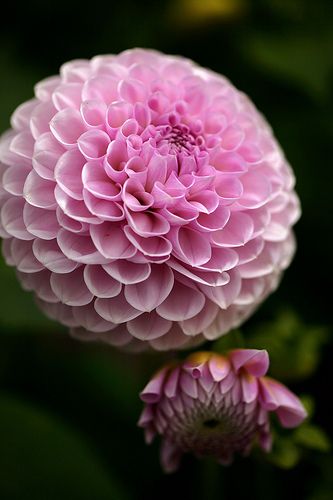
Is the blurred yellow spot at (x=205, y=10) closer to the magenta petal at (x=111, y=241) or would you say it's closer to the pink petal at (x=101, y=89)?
the pink petal at (x=101, y=89)

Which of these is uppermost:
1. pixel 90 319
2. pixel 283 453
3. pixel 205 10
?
pixel 205 10

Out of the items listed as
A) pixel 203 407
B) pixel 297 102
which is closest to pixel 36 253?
pixel 203 407

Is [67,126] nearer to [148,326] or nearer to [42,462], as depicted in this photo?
[148,326]

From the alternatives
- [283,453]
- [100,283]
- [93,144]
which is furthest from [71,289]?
[283,453]

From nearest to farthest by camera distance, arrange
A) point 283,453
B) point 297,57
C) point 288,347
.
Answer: point 283,453 < point 288,347 < point 297,57

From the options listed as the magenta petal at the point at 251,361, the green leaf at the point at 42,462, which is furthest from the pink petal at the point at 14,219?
the green leaf at the point at 42,462

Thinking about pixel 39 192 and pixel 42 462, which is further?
pixel 42 462

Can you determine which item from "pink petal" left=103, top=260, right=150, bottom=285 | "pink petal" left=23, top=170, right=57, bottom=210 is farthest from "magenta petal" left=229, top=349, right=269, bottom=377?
"pink petal" left=23, top=170, right=57, bottom=210

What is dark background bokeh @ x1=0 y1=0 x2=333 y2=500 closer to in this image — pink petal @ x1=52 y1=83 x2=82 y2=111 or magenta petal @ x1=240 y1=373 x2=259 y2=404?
magenta petal @ x1=240 y1=373 x2=259 y2=404
